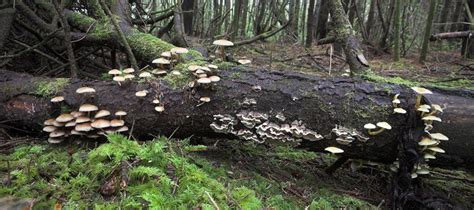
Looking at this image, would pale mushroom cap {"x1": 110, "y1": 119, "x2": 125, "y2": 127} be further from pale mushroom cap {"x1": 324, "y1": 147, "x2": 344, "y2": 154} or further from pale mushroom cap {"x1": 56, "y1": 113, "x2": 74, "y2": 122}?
pale mushroom cap {"x1": 324, "y1": 147, "x2": 344, "y2": 154}

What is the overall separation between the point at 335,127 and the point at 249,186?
3.15ft

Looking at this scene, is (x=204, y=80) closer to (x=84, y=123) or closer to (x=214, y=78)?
(x=214, y=78)

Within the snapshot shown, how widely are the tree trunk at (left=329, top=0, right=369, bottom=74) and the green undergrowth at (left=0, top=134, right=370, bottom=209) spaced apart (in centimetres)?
178

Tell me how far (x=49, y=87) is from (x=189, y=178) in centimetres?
215

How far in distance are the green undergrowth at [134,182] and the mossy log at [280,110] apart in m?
0.43

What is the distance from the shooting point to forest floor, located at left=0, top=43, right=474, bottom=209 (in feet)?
7.81

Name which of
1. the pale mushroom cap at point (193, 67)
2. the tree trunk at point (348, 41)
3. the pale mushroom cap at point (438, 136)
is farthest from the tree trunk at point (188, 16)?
the pale mushroom cap at point (438, 136)

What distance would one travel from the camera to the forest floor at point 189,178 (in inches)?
93.7

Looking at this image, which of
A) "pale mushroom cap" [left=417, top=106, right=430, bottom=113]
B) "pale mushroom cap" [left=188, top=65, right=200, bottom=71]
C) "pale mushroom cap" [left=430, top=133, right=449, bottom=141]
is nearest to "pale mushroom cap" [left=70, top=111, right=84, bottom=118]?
"pale mushroom cap" [left=188, top=65, right=200, bottom=71]

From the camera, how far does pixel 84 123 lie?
334 centimetres

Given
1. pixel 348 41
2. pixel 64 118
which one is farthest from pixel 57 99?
pixel 348 41

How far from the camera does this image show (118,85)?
12.1ft

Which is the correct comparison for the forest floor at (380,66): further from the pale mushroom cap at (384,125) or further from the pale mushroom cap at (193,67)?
the pale mushroom cap at (384,125)

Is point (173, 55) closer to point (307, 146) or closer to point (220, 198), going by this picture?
point (307, 146)
